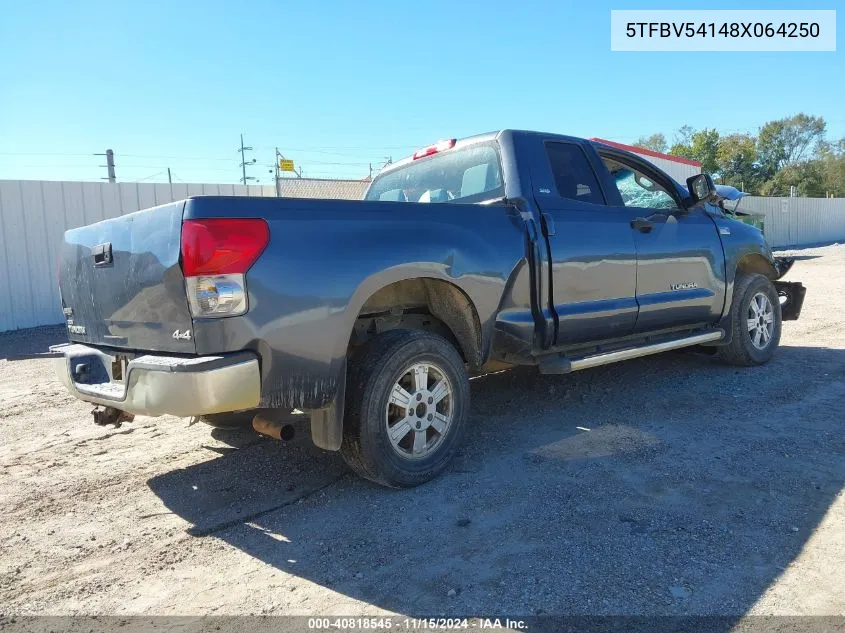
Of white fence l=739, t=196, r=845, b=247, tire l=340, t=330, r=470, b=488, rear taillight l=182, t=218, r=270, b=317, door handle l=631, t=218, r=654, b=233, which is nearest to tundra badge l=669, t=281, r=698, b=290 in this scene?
door handle l=631, t=218, r=654, b=233

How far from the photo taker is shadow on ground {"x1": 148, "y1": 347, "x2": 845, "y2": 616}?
2494 millimetres

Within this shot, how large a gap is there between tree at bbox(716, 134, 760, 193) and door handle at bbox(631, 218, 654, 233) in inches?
2178

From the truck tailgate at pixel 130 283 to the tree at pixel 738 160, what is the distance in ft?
191

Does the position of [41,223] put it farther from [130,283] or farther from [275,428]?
[275,428]

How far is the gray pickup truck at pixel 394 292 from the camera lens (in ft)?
9.20

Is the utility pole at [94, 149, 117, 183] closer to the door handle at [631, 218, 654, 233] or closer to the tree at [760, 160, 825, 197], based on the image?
the door handle at [631, 218, 654, 233]

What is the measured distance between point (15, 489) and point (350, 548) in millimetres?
2238

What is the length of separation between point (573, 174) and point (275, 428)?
274 cm

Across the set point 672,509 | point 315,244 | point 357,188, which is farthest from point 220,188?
point 672,509

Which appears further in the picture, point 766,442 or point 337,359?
point 766,442

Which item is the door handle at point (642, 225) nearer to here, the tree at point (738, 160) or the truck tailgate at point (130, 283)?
the truck tailgate at point (130, 283)

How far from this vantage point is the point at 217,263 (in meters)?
2.76

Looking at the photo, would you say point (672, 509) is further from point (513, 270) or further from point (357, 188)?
point (357, 188)

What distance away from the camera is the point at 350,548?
2.87 metres
